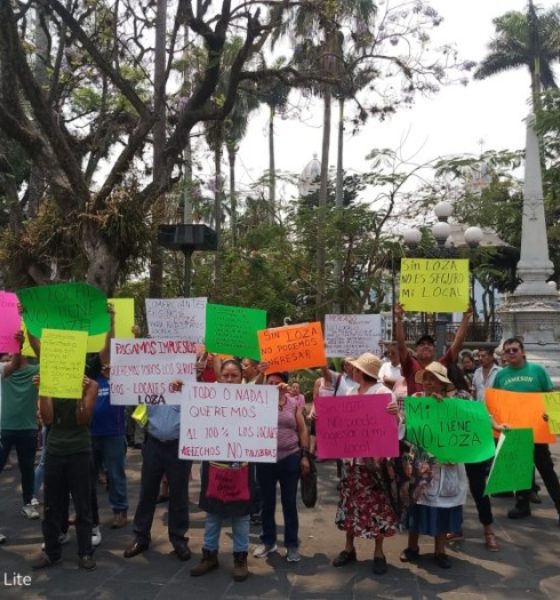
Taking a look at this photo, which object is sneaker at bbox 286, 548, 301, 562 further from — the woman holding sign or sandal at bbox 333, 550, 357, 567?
the woman holding sign

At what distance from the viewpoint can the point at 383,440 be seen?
15.6ft

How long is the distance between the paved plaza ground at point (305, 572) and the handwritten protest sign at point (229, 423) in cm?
89

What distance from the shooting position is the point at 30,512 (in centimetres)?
620

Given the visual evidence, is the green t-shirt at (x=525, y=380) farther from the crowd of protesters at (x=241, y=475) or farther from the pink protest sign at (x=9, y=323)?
the pink protest sign at (x=9, y=323)

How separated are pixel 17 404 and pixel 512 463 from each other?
4252mm

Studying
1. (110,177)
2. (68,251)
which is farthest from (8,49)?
(68,251)

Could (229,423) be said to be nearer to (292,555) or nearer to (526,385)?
(292,555)

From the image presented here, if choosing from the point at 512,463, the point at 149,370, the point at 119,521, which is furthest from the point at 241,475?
the point at 512,463

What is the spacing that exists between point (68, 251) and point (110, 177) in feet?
4.58

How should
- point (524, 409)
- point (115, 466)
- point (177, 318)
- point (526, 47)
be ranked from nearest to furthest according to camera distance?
point (524, 409)
point (115, 466)
point (177, 318)
point (526, 47)

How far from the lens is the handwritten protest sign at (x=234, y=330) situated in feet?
20.0

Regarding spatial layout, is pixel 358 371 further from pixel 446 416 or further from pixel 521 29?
pixel 521 29

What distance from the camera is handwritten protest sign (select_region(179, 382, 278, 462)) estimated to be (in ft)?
15.8

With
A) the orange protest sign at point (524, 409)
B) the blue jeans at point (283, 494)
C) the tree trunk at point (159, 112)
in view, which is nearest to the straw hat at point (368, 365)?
the blue jeans at point (283, 494)
